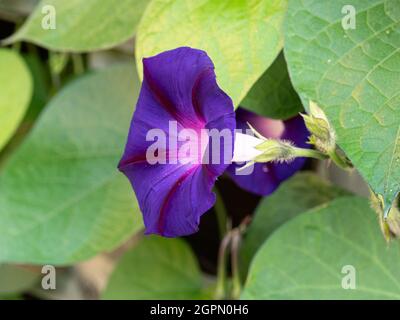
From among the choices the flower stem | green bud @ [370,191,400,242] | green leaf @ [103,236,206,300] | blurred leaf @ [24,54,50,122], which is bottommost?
green bud @ [370,191,400,242]

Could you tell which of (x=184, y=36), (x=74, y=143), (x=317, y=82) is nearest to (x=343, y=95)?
(x=317, y=82)

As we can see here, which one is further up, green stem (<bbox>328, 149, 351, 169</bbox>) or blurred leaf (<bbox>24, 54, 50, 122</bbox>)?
blurred leaf (<bbox>24, 54, 50, 122</bbox>)

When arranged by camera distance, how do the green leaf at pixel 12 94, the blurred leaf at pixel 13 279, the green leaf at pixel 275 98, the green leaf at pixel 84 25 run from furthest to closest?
1. the blurred leaf at pixel 13 279
2. the green leaf at pixel 12 94
3. the green leaf at pixel 84 25
4. the green leaf at pixel 275 98

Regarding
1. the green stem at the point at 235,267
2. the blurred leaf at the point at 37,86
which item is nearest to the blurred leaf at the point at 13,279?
the blurred leaf at the point at 37,86

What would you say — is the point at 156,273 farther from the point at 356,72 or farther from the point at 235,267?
the point at 356,72

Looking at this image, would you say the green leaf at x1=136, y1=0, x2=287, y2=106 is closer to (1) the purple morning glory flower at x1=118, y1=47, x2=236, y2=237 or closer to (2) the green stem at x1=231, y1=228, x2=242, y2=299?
(1) the purple morning glory flower at x1=118, y1=47, x2=236, y2=237

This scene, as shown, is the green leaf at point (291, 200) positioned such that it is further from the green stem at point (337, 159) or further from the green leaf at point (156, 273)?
the green stem at point (337, 159)

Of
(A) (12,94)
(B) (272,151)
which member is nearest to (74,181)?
(A) (12,94)

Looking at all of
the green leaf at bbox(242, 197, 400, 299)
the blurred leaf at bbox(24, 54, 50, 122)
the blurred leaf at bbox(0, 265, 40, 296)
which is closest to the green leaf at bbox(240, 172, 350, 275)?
the green leaf at bbox(242, 197, 400, 299)
